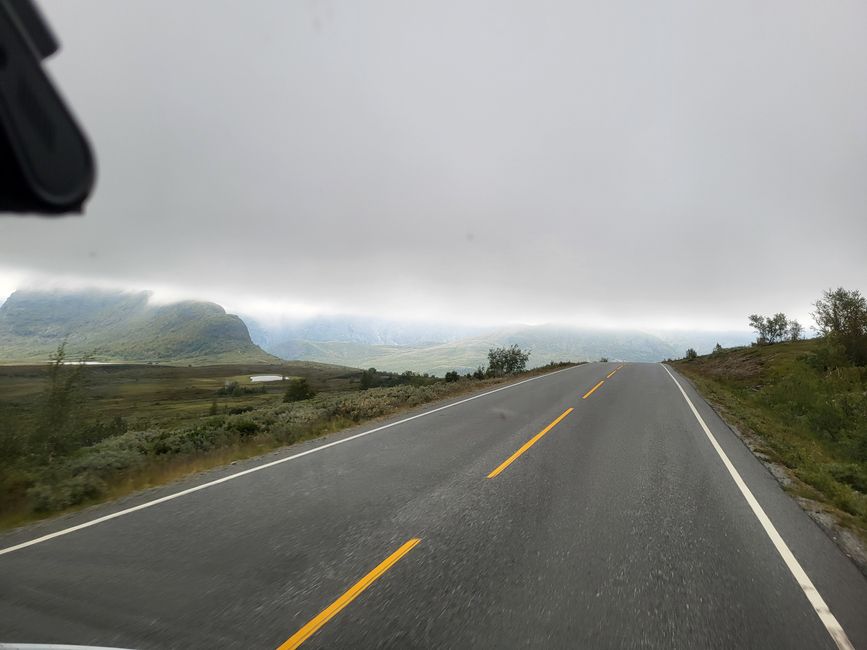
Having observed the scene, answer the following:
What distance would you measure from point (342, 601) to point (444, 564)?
1.10m

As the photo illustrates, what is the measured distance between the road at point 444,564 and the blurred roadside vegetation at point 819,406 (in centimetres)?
99

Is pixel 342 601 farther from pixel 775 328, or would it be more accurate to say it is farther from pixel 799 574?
pixel 775 328

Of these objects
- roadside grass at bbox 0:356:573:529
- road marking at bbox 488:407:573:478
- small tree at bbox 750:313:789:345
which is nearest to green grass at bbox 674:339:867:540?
road marking at bbox 488:407:573:478

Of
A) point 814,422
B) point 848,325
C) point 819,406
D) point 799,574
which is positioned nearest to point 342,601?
point 799,574

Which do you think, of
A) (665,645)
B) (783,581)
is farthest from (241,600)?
(783,581)

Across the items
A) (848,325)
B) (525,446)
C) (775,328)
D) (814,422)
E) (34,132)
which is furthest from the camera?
(775,328)

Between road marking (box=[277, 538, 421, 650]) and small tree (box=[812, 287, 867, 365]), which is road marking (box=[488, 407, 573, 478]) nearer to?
road marking (box=[277, 538, 421, 650])

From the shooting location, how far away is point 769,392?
2050 cm

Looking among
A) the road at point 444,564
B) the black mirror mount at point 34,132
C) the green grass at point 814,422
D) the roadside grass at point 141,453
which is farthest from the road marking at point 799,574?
the roadside grass at point 141,453

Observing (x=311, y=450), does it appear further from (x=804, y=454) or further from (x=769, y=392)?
(x=769, y=392)

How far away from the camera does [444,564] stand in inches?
158

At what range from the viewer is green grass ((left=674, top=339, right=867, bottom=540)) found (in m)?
6.66

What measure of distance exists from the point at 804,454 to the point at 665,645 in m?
9.16

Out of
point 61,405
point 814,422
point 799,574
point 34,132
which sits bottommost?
point 799,574
